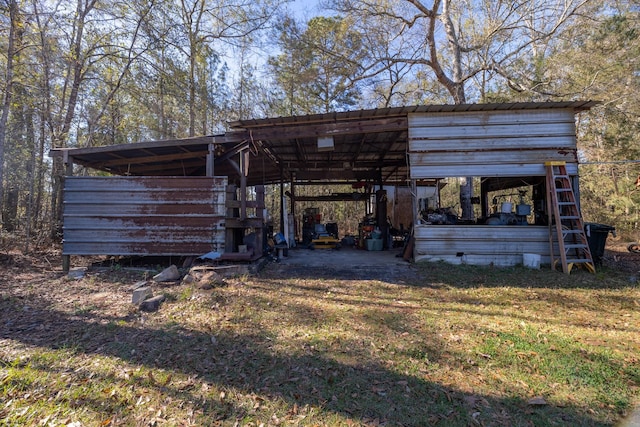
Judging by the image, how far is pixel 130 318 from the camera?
399cm

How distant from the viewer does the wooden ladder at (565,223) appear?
629 centimetres

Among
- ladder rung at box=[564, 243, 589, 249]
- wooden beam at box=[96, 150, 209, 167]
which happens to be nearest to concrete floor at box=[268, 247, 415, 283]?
ladder rung at box=[564, 243, 589, 249]

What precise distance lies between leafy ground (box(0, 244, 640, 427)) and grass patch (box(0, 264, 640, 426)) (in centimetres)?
1

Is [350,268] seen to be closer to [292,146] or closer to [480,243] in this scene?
[480,243]

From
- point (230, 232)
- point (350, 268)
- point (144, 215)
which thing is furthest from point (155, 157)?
point (350, 268)

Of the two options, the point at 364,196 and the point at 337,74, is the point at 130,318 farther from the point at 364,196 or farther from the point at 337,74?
the point at 337,74

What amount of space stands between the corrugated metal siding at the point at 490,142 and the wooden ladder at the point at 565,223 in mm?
261

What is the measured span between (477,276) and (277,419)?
5204 mm

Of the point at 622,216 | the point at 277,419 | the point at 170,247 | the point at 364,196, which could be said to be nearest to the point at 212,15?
the point at 364,196

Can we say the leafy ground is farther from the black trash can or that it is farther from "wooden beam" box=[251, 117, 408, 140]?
"wooden beam" box=[251, 117, 408, 140]

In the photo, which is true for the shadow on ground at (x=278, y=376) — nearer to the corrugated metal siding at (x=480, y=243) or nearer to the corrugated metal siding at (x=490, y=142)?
the corrugated metal siding at (x=480, y=243)

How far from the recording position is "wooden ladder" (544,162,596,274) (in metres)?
6.29

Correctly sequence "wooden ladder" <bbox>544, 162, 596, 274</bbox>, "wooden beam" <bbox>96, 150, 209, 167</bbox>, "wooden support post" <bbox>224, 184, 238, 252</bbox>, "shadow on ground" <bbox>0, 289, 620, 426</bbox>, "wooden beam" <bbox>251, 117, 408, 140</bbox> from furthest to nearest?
1. "wooden beam" <bbox>96, 150, 209, 167</bbox>
2. "wooden beam" <bbox>251, 117, 408, 140</bbox>
3. "wooden support post" <bbox>224, 184, 238, 252</bbox>
4. "wooden ladder" <bbox>544, 162, 596, 274</bbox>
5. "shadow on ground" <bbox>0, 289, 620, 426</bbox>

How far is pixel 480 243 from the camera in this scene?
688 cm
